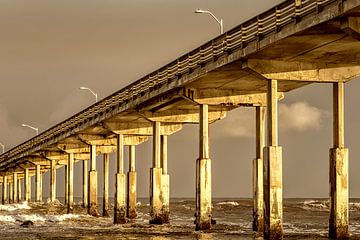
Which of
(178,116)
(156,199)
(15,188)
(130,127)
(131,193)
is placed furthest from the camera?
(15,188)

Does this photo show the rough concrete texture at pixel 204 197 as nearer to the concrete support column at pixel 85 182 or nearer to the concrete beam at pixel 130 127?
the concrete beam at pixel 130 127

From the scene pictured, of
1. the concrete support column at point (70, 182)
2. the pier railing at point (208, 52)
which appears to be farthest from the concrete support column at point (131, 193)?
the concrete support column at point (70, 182)

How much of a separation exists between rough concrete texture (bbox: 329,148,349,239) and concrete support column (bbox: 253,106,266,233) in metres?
8.26

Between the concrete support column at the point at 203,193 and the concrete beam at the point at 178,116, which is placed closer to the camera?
the concrete support column at the point at 203,193

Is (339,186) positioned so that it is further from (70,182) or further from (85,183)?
(85,183)

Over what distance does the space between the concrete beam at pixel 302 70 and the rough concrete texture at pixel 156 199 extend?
19.0 metres

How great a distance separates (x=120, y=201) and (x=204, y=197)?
17.2m

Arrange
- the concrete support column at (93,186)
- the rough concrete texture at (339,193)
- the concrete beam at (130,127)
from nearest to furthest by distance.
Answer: the rough concrete texture at (339,193) < the concrete beam at (130,127) < the concrete support column at (93,186)

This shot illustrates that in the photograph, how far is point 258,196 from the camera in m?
44.7

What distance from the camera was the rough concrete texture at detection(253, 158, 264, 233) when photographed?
4469 cm

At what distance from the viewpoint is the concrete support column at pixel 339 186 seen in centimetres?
3584

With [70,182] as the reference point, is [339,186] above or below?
above

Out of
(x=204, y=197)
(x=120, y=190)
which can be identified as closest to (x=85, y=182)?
(x=120, y=190)

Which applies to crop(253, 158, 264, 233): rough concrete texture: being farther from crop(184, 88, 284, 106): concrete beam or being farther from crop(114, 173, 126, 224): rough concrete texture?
crop(114, 173, 126, 224): rough concrete texture
